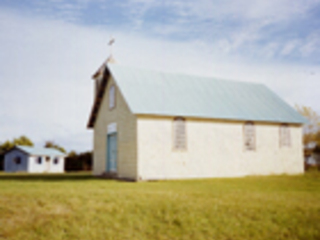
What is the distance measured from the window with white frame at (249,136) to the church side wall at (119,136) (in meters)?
7.49

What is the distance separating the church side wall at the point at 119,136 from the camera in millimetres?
18875

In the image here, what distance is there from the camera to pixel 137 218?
8148 mm

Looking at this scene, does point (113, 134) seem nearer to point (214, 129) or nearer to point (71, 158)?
point (214, 129)

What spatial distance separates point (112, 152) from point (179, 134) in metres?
5.01

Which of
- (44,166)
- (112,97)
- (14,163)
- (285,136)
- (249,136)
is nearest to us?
(249,136)

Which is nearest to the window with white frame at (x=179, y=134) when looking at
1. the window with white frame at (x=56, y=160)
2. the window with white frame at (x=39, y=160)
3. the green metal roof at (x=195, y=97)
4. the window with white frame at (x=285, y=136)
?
the green metal roof at (x=195, y=97)

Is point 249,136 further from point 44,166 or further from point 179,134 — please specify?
point 44,166

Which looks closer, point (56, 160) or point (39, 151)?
point (39, 151)

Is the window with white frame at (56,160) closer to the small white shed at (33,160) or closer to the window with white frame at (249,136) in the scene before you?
the small white shed at (33,160)

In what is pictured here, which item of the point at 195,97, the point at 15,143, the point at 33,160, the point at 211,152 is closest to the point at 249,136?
the point at 211,152

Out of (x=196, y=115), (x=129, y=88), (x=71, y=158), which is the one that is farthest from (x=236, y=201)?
(x=71, y=158)

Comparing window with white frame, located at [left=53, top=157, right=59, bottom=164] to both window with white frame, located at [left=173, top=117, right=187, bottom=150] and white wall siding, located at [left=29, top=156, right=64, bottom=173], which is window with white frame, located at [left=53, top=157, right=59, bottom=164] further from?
window with white frame, located at [left=173, top=117, right=187, bottom=150]

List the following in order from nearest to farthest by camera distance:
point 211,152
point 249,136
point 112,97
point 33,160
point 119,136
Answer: point 211,152
point 119,136
point 249,136
point 112,97
point 33,160

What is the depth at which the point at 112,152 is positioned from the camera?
22.0m
